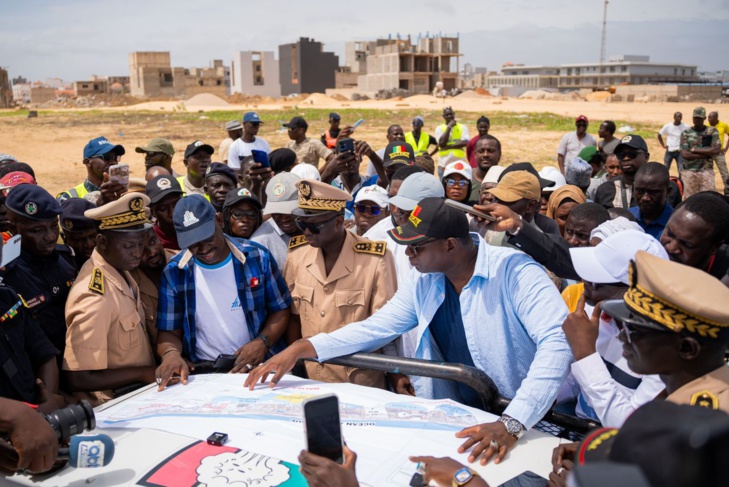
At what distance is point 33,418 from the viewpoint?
2.24m

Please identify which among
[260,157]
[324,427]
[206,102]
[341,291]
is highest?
[206,102]

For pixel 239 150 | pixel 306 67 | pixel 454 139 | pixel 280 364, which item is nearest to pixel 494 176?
pixel 280 364

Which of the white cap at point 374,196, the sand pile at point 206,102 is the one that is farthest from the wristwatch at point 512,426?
the sand pile at point 206,102

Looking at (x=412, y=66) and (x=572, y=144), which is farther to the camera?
(x=412, y=66)

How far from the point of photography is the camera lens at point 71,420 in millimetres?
2314

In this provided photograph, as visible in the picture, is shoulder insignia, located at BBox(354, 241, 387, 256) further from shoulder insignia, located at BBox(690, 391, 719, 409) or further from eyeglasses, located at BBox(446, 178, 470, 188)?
shoulder insignia, located at BBox(690, 391, 719, 409)

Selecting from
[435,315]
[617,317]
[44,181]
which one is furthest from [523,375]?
[44,181]

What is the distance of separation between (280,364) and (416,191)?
1.45 meters

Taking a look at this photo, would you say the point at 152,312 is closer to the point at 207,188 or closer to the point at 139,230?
the point at 139,230

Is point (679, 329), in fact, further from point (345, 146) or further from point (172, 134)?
point (172, 134)

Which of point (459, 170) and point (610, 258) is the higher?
point (459, 170)

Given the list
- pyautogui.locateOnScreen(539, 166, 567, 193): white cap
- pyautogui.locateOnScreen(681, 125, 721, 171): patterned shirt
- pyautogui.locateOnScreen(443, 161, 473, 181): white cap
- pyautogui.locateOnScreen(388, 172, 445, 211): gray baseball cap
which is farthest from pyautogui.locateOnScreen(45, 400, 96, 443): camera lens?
pyautogui.locateOnScreen(681, 125, 721, 171): patterned shirt

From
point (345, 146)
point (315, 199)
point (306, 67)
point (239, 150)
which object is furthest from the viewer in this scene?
point (306, 67)

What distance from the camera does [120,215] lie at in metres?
3.45
